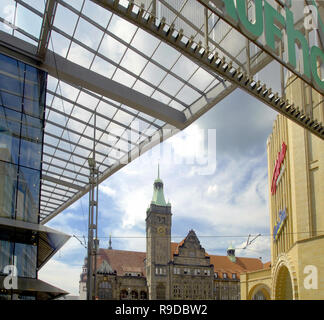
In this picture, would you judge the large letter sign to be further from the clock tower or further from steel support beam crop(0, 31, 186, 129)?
the clock tower

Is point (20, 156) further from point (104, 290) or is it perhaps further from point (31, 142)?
point (104, 290)

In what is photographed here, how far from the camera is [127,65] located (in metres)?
24.5

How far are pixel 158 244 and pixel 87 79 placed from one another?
87.5 meters

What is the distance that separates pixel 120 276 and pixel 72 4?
300ft

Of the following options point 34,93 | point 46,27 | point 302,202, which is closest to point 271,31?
point 34,93

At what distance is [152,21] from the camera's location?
12031mm

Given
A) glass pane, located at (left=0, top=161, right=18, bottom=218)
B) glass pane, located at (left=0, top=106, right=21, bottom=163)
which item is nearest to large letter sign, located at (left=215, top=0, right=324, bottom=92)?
glass pane, located at (left=0, top=106, right=21, bottom=163)

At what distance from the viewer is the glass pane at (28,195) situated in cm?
1817

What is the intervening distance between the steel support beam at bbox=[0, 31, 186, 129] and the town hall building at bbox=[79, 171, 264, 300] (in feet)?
262

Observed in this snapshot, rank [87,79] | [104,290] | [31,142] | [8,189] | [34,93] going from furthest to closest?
[104,290] → [87,79] → [34,93] → [31,142] → [8,189]

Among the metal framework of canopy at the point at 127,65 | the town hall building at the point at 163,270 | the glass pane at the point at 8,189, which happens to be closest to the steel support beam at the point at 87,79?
the metal framework of canopy at the point at 127,65

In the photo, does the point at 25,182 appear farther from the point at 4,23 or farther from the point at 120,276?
the point at 120,276
